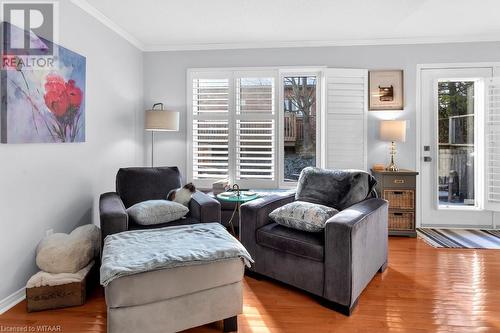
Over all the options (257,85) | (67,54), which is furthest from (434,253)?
(67,54)

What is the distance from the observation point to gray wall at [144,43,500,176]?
411 cm

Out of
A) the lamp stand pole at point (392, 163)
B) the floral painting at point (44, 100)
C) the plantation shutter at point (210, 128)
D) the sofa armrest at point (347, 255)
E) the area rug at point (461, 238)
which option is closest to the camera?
the sofa armrest at point (347, 255)

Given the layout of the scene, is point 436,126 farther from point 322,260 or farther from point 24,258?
point 24,258

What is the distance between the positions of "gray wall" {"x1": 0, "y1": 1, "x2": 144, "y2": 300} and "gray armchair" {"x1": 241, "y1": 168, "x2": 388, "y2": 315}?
1609 millimetres

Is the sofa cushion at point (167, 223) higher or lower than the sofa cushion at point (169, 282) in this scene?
higher

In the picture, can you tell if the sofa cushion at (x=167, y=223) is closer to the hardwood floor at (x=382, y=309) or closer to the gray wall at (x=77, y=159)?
the hardwood floor at (x=382, y=309)

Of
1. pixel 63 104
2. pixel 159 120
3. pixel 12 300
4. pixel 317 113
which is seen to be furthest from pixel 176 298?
pixel 317 113

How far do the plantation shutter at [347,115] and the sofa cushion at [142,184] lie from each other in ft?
7.03

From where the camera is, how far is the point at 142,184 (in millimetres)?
3258

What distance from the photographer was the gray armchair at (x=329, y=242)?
215cm

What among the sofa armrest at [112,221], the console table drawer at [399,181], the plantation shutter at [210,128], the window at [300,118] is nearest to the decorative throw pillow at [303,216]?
the sofa armrest at [112,221]

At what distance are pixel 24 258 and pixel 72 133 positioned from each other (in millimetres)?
1108

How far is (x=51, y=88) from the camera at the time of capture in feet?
8.59

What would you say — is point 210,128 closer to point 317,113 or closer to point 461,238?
point 317,113
